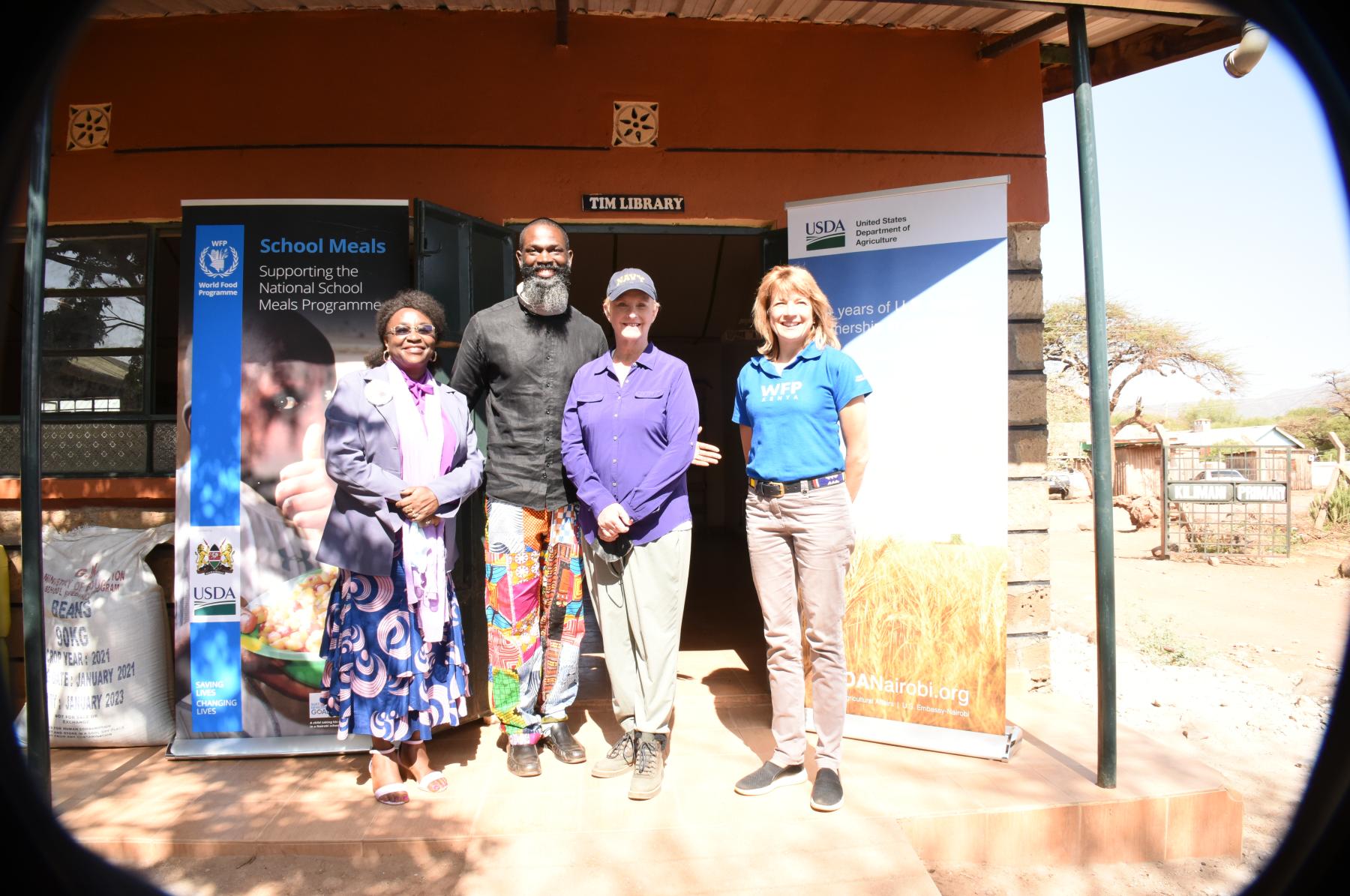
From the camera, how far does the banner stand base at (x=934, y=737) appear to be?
341 centimetres

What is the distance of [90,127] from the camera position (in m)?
4.27

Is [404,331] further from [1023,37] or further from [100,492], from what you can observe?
[1023,37]

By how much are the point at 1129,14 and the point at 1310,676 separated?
588 centimetres

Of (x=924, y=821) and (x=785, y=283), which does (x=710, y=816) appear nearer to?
(x=924, y=821)

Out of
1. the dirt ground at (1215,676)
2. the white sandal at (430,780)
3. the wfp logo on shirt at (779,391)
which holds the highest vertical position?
the wfp logo on shirt at (779,391)

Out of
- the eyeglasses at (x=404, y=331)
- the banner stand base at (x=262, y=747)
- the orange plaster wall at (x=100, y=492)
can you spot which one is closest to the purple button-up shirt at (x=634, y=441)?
the eyeglasses at (x=404, y=331)

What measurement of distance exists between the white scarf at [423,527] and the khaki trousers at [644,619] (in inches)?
25.7

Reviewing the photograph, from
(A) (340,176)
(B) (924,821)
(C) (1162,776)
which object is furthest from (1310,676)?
(A) (340,176)

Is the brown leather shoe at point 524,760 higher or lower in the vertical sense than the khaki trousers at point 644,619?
lower

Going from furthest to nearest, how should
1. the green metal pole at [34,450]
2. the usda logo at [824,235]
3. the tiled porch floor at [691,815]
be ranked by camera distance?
1. the usda logo at [824,235]
2. the tiled porch floor at [691,815]
3. the green metal pole at [34,450]

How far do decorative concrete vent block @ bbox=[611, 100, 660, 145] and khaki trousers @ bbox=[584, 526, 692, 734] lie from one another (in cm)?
241

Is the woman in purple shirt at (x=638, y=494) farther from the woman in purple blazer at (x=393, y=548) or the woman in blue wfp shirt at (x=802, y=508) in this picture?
the woman in purple blazer at (x=393, y=548)

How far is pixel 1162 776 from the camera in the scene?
10.7ft

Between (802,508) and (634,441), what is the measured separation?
30.1 inches
